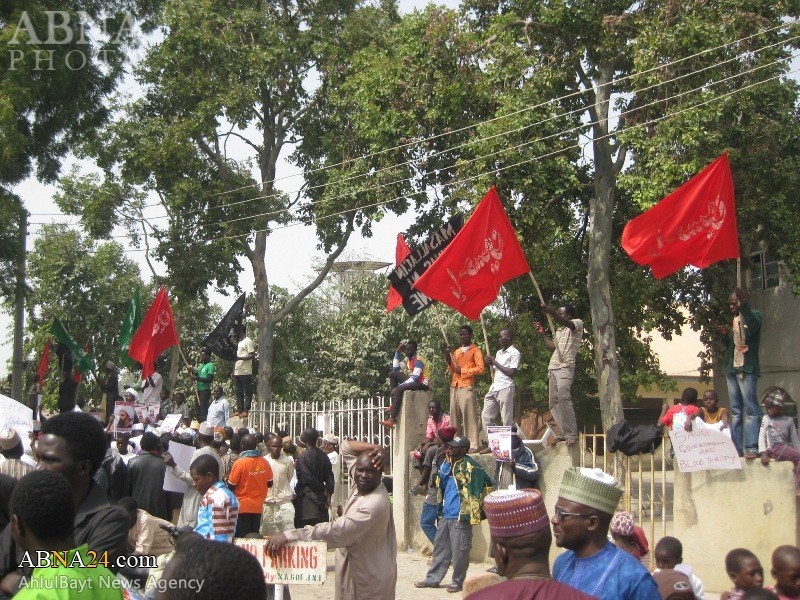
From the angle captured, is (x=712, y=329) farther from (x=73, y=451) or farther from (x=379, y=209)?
(x=73, y=451)

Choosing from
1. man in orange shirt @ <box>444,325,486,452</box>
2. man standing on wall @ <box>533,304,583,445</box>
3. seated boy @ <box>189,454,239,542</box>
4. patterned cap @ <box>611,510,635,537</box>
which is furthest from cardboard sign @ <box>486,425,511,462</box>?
patterned cap @ <box>611,510,635,537</box>

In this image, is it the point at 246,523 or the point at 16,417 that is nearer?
the point at 246,523

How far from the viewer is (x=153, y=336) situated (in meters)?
19.3

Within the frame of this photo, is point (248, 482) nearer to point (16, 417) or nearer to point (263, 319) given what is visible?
point (16, 417)

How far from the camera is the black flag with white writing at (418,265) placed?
14.7 meters

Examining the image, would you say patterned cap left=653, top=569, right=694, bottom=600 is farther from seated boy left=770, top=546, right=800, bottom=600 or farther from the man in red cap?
the man in red cap

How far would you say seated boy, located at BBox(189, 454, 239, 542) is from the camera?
7.40 metres

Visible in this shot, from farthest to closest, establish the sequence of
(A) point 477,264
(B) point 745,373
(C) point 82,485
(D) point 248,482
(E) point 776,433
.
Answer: (A) point 477,264 < (B) point 745,373 < (E) point 776,433 < (D) point 248,482 < (C) point 82,485

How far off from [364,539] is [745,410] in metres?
7.21


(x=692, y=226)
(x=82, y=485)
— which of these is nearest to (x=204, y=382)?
(x=692, y=226)

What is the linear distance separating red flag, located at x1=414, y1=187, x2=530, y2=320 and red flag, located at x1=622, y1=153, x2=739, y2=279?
159 cm

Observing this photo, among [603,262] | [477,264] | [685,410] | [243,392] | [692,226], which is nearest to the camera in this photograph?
[685,410]

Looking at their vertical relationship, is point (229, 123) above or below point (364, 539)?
above

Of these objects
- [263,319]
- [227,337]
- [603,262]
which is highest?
[603,262]
